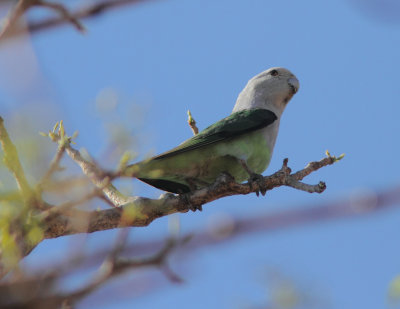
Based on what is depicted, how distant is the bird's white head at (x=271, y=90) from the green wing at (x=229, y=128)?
0.53m

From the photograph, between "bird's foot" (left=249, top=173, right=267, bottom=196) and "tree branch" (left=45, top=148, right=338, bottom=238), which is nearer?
"tree branch" (left=45, top=148, right=338, bottom=238)

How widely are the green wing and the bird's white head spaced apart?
0.53 m

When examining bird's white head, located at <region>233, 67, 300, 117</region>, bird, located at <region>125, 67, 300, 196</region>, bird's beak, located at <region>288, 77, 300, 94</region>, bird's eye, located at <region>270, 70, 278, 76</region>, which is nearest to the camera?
bird, located at <region>125, 67, 300, 196</region>

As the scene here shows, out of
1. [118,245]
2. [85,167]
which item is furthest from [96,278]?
[85,167]

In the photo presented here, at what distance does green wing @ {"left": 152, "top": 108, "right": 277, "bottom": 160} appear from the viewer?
22.2 ft

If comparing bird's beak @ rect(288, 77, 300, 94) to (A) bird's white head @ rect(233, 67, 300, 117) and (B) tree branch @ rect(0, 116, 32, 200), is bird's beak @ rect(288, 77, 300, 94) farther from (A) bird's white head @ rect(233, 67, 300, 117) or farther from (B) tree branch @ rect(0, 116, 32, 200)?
(B) tree branch @ rect(0, 116, 32, 200)

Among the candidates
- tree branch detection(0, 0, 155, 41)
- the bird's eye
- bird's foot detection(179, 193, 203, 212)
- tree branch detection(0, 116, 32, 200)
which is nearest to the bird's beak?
the bird's eye

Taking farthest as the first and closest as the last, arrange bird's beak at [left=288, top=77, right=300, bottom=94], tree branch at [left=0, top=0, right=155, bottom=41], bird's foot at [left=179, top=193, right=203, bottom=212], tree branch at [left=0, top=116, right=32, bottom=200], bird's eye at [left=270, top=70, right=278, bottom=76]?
bird's eye at [left=270, top=70, right=278, bottom=76] < bird's beak at [left=288, top=77, right=300, bottom=94] < bird's foot at [left=179, top=193, right=203, bottom=212] < tree branch at [left=0, top=116, right=32, bottom=200] < tree branch at [left=0, top=0, right=155, bottom=41]

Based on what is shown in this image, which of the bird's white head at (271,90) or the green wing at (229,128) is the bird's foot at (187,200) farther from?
the bird's white head at (271,90)

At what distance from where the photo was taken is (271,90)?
8.59 meters

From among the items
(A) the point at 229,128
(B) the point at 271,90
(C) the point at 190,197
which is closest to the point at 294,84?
(B) the point at 271,90

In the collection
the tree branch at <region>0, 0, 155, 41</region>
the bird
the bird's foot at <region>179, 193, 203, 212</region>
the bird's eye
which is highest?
the bird's eye

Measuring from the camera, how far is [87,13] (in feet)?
7.43

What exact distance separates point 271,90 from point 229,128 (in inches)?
69.5
